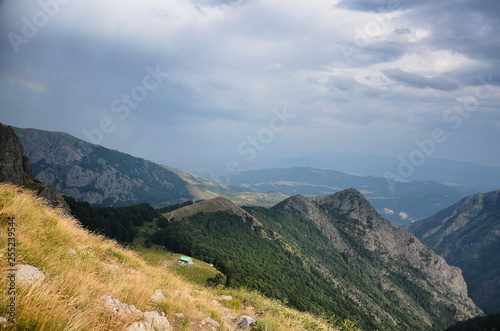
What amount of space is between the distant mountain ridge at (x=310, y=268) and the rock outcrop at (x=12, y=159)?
118 ft

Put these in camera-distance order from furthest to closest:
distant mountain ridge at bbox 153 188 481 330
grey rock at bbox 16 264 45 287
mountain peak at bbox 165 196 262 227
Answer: mountain peak at bbox 165 196 262 227 < distant mountain ridge at bbox 153 188 481 330 < grey rock at bbox 16 264 45 287

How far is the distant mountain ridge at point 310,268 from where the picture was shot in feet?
233

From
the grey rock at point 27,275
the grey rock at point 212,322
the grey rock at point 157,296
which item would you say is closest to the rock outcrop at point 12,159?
the grey rock at point 157,296

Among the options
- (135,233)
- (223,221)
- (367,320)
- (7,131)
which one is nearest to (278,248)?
(223,221)

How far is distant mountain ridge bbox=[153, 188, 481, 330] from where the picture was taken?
70.9 metres

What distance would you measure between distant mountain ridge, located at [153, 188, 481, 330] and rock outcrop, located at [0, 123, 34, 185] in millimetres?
35974

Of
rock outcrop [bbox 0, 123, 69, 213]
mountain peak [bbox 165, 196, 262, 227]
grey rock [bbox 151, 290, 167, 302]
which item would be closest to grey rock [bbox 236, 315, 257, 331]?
grey rock [bbox 151, 290, 167, 302]

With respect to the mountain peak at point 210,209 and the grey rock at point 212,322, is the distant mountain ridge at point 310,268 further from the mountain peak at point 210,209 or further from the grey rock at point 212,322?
the grey rock at point 212,322

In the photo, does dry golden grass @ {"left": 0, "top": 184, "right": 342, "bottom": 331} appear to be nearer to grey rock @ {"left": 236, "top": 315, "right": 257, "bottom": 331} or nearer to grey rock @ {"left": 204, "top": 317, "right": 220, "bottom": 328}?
grey rock @ {"left": 204, "top": 317, "right": 220, "bottom": 328}

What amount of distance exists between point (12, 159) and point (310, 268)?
12995cm

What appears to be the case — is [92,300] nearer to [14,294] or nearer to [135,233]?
[14,294]

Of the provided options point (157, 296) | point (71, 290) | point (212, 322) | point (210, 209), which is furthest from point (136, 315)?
point (210, 209)

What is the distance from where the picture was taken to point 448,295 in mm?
187000

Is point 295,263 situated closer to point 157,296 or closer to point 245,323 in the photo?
point 245,323
